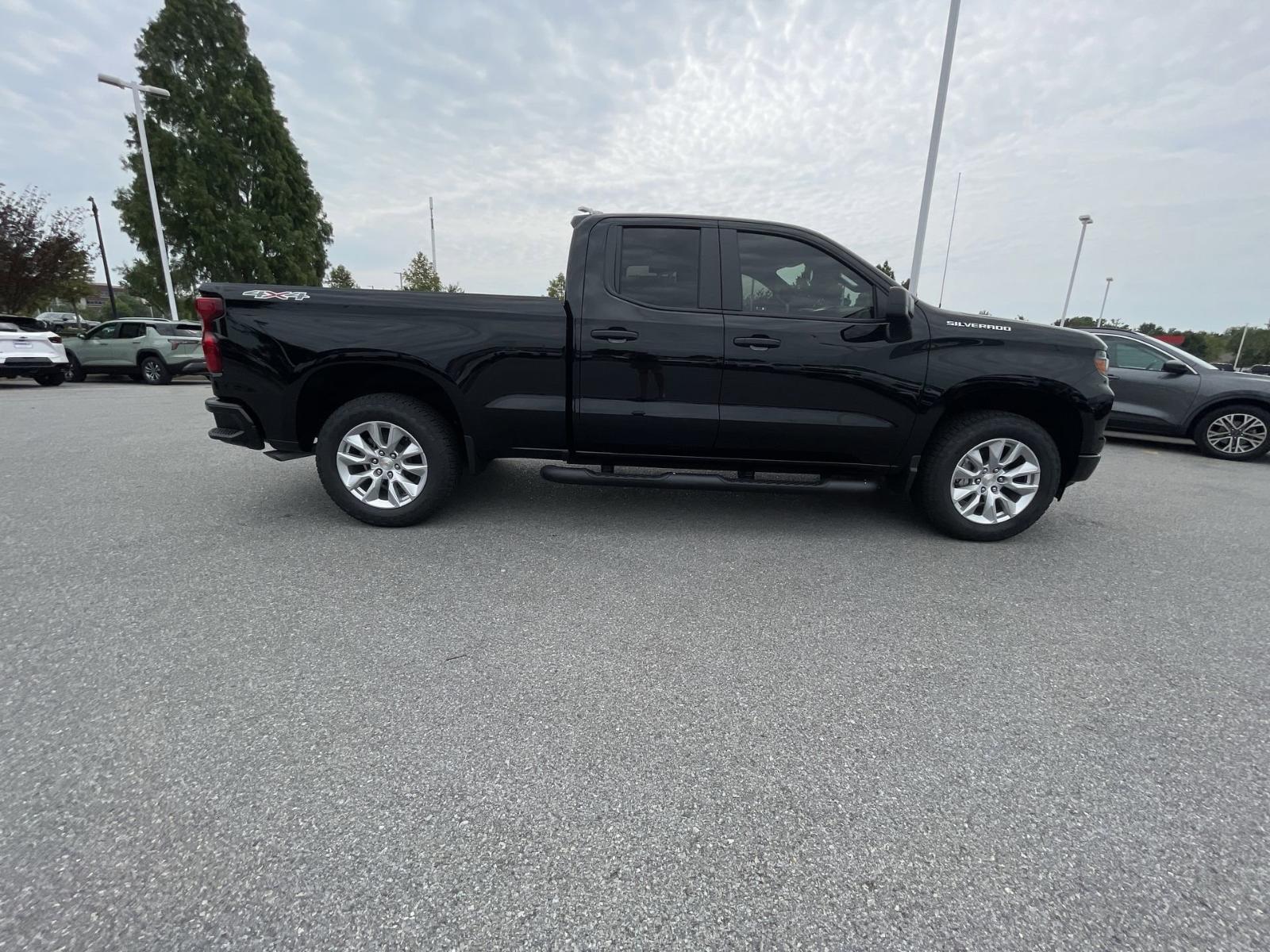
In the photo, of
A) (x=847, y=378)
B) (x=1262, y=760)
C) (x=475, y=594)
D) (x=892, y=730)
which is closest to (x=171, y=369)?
(x=475, y=594)

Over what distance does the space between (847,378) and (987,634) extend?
1690 mm

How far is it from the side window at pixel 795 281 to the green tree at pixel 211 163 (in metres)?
27.7

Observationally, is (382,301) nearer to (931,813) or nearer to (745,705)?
(745,705)

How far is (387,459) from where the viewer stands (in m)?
3.92

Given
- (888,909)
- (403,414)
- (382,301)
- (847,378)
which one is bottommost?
(888,909)

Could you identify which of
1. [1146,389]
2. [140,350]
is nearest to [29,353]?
[140,350]

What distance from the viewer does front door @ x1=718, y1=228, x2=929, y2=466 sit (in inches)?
148

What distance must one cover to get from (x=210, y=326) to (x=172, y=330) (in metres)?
13.3

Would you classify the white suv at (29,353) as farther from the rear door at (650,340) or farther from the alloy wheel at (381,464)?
the rear door at (650,340)

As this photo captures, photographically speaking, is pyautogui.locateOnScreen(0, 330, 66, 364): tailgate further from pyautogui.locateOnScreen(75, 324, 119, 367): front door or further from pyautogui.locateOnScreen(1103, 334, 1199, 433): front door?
pyautogui.locateOnScreen(1103, 334, 1199, 433): front door

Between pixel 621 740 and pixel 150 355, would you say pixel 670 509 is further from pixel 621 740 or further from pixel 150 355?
pixel 150 355

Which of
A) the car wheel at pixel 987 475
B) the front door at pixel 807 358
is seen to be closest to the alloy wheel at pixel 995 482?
the car wheel at pixel 987 475

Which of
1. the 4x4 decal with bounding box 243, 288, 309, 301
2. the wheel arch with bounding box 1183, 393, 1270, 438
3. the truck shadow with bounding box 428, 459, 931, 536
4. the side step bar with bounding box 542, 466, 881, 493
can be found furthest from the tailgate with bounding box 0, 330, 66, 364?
the wheel arch with bounding box 1183, 393, 1270, 438

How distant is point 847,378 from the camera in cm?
379
